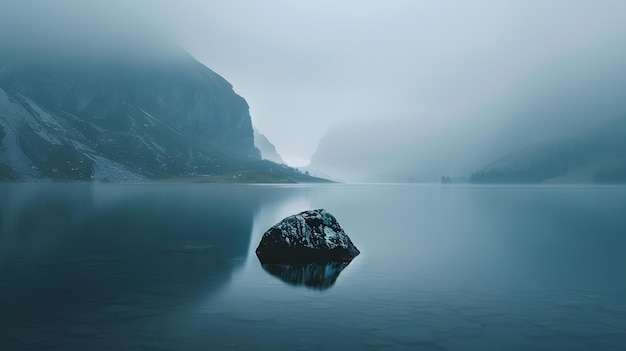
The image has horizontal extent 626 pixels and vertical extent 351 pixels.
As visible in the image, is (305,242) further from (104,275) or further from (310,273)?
(104,275)

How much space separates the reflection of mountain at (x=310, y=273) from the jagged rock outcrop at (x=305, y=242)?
1.49m

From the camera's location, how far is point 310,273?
24.9m

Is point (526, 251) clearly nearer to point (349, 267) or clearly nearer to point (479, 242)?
point (479, 242)

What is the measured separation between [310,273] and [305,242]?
527 cm

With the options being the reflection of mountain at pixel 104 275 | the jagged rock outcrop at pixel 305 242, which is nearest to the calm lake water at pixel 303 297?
the reflection of mountain at pixel 104 275

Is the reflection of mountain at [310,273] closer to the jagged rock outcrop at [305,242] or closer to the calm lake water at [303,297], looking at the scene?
the calm lake water at [303,297]

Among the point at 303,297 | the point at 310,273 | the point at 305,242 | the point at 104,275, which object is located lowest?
the point at 104,275

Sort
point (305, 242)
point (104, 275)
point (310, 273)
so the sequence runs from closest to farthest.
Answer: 1. point (104, 275)
2. point (310, 273)
3. point (305, 242)

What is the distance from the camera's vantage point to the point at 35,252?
28391 mm

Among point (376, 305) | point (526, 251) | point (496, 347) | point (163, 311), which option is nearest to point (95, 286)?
point (163, 311)

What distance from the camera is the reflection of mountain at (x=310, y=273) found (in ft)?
72.5

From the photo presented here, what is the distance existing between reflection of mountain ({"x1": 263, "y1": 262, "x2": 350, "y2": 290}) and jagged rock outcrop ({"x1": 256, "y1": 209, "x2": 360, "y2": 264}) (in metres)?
1.49

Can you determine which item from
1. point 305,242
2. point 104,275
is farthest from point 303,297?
point 104,275

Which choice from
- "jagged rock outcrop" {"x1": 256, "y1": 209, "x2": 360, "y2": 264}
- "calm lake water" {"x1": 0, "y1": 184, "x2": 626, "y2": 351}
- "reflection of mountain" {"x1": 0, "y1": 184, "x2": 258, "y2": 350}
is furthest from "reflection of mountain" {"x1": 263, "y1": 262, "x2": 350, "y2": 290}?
"reflection of mountain" {"x1": 0, "y1": 184, "x2": 258, "y2": 350}
